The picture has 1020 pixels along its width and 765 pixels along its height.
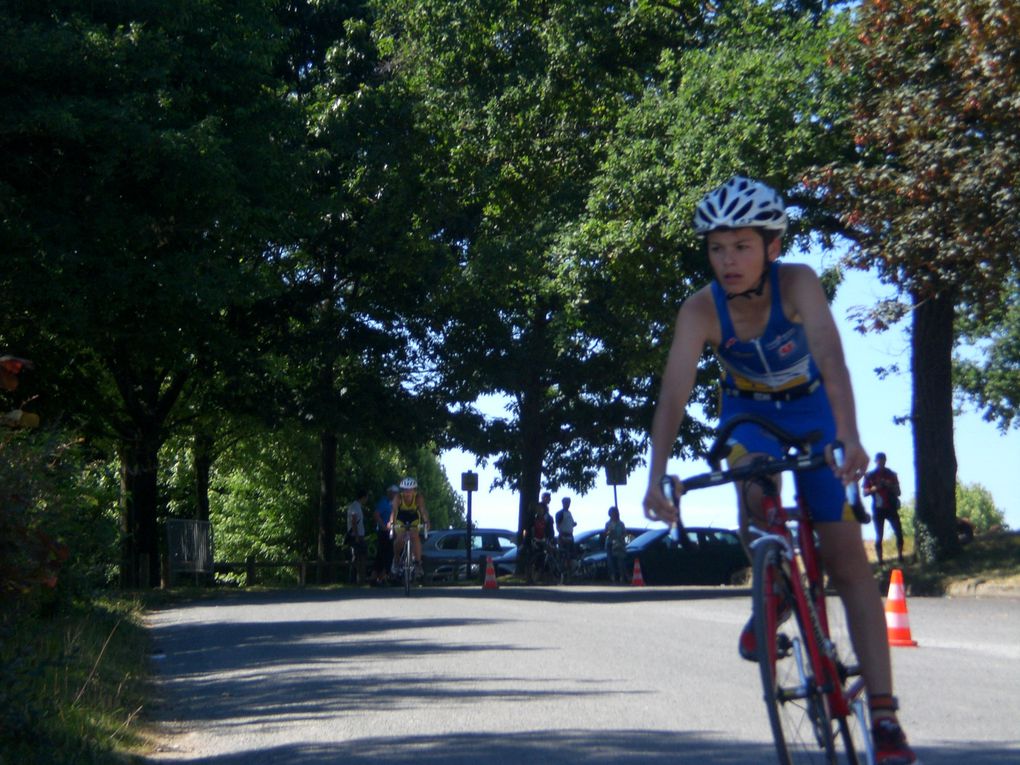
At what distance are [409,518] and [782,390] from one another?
696 inches

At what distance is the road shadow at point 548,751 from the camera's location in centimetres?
653

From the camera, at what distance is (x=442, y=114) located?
88.1 feet

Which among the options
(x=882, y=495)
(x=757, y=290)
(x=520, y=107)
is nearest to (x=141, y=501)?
(x=520, y=107)

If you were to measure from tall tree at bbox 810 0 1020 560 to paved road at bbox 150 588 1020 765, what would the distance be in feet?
15.5

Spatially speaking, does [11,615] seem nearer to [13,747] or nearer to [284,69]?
[13,747]

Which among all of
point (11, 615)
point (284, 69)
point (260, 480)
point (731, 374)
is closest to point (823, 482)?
point (731, 374)

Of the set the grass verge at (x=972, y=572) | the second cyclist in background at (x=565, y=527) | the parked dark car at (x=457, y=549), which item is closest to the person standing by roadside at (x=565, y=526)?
the second cyclist in background at (x=565, y=527)

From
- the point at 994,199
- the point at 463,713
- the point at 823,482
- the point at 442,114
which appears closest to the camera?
the point at 823,482

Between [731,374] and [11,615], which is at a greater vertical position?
[731,374]

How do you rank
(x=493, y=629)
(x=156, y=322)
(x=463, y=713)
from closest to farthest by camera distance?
(x=463, y=713) → (x=493, y=629) → (x=156, y=322)

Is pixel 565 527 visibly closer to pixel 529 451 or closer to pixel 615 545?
pixel 615 545

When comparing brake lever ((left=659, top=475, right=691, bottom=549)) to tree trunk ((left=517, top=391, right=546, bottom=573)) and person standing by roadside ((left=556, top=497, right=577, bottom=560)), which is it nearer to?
person standing by roadside ((left=556, top=497, right=577, bottom=560))

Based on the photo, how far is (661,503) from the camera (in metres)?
4.58

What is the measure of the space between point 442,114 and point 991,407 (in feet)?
114
